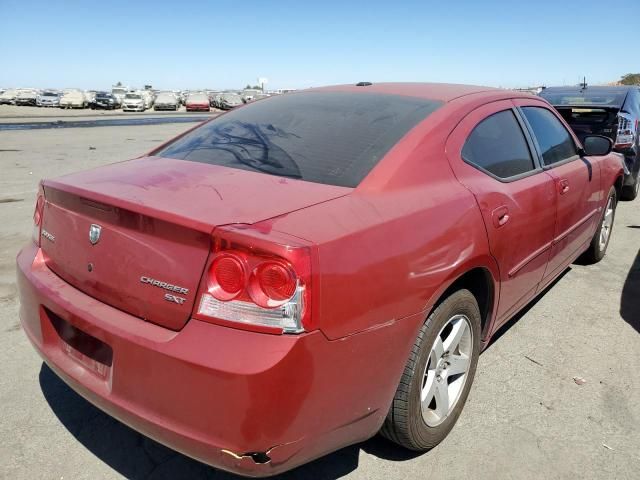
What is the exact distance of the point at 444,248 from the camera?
7.29 feet

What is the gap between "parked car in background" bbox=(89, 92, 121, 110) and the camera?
47000 mm

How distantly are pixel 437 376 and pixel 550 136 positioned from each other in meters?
2.12

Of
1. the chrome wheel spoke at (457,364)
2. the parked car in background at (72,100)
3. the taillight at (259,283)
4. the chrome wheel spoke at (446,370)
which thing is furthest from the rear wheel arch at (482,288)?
the parked car in background at (72,100)

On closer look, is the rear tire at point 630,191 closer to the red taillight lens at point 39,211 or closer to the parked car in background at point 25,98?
the red taillight lens at point 39,211

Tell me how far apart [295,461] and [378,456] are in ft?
2.49

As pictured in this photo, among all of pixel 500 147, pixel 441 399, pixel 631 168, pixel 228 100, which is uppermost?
pixel 228 100

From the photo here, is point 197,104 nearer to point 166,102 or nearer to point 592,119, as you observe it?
point 166,102

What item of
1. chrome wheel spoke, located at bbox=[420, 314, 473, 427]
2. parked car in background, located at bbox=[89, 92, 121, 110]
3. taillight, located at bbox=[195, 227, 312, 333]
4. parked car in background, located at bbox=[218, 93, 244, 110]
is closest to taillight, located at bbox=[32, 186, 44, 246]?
taillight, located at bbox=[195, 227, 312, 333]

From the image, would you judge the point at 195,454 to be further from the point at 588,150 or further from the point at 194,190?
the point at 588,150

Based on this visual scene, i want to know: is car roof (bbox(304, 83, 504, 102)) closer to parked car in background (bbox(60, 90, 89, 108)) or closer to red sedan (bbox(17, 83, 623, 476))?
red sedan (bbox(17, 83, 623, 476))

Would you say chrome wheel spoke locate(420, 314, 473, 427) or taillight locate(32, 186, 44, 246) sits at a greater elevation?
taillight locate(32, 186, 44, 246)

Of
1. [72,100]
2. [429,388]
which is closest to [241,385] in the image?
[429,388]

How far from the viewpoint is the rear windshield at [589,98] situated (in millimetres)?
7445

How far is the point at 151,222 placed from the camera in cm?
190
